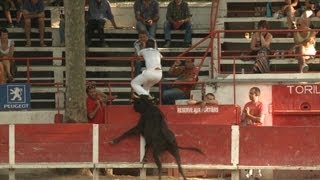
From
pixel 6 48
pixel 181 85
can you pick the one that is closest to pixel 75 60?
pixel 181 85

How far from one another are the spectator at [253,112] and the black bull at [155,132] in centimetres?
132

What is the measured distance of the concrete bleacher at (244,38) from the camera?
666 inches

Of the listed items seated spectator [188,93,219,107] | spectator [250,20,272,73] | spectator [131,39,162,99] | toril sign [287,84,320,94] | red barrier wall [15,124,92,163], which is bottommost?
red barrier wall [15,124,92,163]

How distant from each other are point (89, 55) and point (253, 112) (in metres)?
4.97

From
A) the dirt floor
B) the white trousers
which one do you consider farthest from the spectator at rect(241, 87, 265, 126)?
the white trousers

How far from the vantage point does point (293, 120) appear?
15.7 meters

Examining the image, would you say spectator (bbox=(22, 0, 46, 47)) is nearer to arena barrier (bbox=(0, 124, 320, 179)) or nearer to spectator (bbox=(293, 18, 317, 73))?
arena barrier (bbox=(0, 124, 320, 179))

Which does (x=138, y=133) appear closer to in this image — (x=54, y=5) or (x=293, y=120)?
(x=293, y=120)

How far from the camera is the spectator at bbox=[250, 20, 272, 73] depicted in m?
16.3

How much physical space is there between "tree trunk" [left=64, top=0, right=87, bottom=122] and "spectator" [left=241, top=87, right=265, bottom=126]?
8.60 ft

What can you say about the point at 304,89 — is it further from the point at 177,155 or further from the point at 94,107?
the point at 94,107

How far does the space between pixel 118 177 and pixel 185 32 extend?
5047mm

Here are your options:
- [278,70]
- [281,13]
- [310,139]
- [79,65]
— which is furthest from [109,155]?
[281,13]

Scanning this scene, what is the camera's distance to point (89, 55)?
18562 mm
